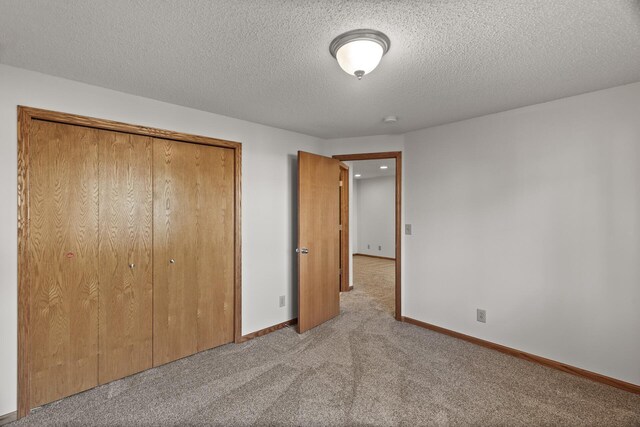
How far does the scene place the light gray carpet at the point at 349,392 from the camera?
76.9 inches

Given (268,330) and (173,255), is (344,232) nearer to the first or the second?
(268,330)

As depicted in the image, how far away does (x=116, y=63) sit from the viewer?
→ 1937mm

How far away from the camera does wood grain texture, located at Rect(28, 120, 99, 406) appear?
2066 millimetres

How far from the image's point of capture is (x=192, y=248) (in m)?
2.82

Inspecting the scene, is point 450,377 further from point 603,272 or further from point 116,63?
point 116,63

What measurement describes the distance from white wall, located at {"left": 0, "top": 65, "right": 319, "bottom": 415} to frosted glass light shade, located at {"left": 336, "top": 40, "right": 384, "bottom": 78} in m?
1.78

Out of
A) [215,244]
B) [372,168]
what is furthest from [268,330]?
[372,168]

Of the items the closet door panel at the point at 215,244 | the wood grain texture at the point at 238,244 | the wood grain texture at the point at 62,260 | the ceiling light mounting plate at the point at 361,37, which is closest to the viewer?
the ceiling light mounting plate at the point at 361,37

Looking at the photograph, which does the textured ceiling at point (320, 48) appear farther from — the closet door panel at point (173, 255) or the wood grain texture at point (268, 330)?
the wood grain texture at point (268, 330)

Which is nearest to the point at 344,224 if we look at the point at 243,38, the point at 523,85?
the point at 523,85

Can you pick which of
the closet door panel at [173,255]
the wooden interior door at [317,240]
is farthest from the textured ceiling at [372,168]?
the closet door panel at [173,255]

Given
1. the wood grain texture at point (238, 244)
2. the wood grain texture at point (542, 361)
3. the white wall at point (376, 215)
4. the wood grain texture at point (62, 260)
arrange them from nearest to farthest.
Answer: the wood grain texture at point (62, 260)
the wood grain texture at point (542, 361)
the wood grain texture at point (238, 244)
the white wall at point (376, 215)

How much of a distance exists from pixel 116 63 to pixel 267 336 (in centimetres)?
278

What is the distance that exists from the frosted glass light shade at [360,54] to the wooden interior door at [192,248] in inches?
71.2
